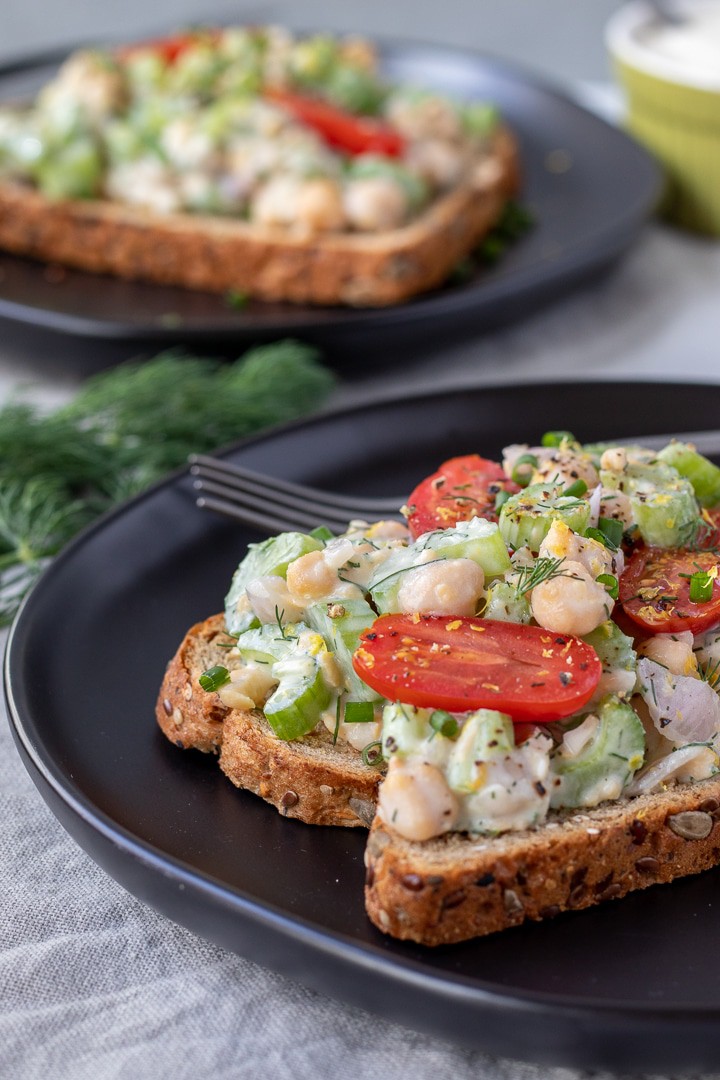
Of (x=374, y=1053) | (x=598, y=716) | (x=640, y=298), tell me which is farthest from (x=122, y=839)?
(x=640, y=298)

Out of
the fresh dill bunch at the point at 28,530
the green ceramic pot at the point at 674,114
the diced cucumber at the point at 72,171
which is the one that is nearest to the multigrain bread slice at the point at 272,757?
the fresh dill bunch at the point at 28,530

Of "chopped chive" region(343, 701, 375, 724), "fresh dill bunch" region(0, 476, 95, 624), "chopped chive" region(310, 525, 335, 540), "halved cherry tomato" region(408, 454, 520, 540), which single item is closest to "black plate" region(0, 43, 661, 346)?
"fresh dill bunch" region(0, 476, 95, 624)

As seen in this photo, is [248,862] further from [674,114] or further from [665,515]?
[674,114]

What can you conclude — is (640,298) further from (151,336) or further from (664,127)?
(151,336)

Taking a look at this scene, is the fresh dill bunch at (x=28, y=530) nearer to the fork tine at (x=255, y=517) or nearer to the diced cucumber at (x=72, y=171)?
the fork tine at (x=255, y=517)

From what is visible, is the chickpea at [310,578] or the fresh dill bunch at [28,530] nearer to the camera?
the chickpea at [310,578]
